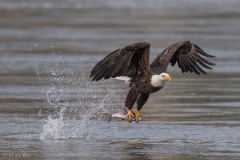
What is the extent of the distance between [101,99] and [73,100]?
1.43 ft

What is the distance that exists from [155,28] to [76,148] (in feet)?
53.1

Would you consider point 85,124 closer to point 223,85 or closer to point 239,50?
point 223,85

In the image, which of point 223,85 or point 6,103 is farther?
point 223,85

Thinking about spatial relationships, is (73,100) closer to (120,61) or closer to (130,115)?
(130,115)

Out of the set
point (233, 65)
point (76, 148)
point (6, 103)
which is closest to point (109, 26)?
point (233, 65)

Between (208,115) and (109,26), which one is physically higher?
(109,26)

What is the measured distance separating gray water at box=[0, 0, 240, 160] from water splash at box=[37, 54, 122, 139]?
0.01 meters

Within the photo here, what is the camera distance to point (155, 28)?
24312 mm

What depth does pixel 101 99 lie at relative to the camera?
11594 mm

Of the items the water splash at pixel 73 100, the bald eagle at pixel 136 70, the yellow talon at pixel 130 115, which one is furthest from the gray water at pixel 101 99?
the bald eagle at pixel 136 70

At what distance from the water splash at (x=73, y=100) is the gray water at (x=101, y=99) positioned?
1cm

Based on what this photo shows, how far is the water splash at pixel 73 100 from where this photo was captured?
940 centimetres

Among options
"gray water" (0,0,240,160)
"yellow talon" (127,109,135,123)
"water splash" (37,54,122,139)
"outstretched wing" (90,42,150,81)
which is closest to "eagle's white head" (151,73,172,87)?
"outstretched wing" (90,42,150,81)

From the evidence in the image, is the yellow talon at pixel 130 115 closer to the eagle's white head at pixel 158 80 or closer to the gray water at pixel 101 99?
the gray water at pixel 101 99
